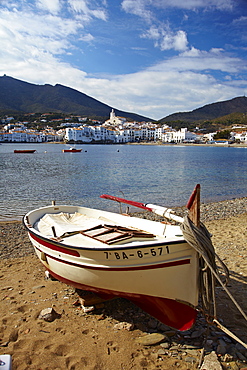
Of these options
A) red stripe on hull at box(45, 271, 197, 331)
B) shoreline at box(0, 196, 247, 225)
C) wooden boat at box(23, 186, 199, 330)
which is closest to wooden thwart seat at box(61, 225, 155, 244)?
wooden boat at box(23, 186, 199, 330)

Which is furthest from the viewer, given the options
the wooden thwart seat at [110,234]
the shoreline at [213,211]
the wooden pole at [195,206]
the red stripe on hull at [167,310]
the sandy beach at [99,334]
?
the shoreline at [213,211]

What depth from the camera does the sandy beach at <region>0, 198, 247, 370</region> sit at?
394cm

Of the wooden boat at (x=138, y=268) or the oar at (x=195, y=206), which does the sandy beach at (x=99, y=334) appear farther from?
the oar at (x=195, y=206)

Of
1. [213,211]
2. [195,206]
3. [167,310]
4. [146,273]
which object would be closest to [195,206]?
[195,206]

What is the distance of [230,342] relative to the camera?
4332 mm

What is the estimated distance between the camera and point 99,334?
4.46 metres

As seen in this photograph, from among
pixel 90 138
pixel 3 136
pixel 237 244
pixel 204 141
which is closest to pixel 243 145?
pixel 204 141

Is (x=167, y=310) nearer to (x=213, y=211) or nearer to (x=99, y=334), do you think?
(x=99, y=334)

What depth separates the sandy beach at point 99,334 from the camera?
12.9 feet

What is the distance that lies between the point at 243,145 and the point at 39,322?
157 metres

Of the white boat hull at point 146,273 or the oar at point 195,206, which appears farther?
the white boat hull at point 146,273

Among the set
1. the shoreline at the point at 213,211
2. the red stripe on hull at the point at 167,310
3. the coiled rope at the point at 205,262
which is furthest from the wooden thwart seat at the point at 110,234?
the shoreline at the point at 213,211

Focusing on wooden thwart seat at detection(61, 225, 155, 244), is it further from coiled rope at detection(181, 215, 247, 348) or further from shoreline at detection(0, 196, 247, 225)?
shoreline at detection(0, 196, 247, 225)

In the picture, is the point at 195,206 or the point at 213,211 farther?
the point at 213,211
